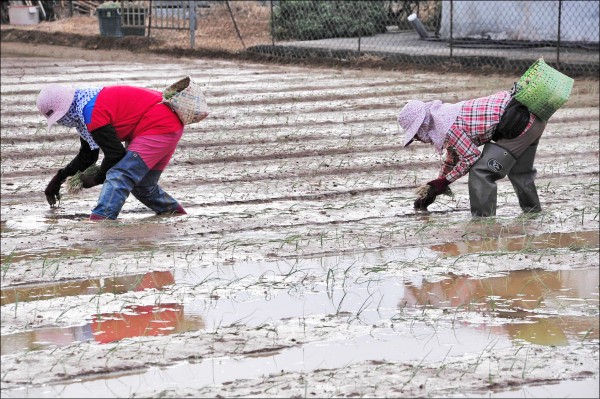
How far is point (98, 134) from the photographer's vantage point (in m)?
7.32

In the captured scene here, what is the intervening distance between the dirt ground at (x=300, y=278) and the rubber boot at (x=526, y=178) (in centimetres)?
12

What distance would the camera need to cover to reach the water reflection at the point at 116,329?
16.6 feet

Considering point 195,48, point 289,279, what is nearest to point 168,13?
point 195,48

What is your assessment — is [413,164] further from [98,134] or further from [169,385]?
[169,385]

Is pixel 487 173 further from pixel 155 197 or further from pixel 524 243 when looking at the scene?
pixel 155 197

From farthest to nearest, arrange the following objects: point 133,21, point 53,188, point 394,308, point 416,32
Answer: point 133,21 → point 416,32 → point 53,188 → point 394,308

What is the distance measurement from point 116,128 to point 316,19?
1304 centimetres

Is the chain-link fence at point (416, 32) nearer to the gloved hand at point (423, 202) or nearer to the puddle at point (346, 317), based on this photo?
the gloved hand at point (423, 202)

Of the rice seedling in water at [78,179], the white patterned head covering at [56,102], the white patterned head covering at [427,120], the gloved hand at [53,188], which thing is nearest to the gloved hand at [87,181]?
the rice seedling in water at [78,179]

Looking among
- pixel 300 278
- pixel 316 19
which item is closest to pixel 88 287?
pixel 300 278

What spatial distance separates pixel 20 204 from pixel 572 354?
4.75m

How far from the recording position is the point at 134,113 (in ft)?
24.5

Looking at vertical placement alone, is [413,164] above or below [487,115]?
below

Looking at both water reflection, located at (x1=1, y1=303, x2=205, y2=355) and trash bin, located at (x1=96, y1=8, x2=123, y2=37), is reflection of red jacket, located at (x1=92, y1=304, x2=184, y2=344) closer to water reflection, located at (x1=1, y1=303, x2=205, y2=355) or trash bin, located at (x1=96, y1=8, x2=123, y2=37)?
water reflection, located at (x1=1, y1=303, x2=205, y2=355)
